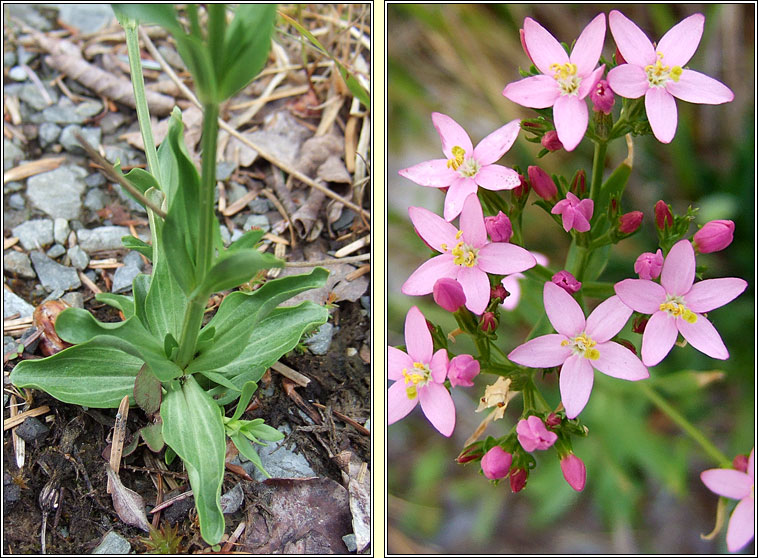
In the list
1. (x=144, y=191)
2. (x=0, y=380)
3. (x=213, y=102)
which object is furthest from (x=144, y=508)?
(x=213, y=102)

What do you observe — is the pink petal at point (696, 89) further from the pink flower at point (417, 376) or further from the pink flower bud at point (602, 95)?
the pink flower at point (417, 376)

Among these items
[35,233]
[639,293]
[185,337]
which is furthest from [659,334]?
[35,233]

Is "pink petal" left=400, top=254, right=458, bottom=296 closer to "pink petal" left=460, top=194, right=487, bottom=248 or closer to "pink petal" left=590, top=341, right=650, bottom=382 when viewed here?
"pink petal" left=460, top=194, right=487, bottom=248

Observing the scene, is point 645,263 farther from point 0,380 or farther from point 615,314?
point 0,380

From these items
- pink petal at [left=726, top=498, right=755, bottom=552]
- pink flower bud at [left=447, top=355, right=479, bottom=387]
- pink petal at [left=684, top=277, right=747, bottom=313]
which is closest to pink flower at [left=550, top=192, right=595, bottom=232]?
pink petal at [left=684, top=277, right=747, bottom=313]

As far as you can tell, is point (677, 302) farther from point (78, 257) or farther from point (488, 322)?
point (78, 257)
